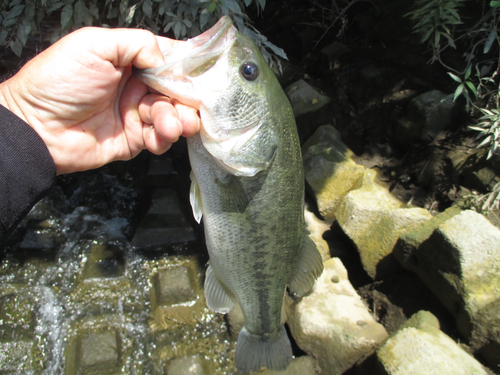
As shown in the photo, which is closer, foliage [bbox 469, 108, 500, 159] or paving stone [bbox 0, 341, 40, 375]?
paving stone [bbox 0, 341, 40, 375]

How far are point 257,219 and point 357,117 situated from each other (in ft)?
11.7

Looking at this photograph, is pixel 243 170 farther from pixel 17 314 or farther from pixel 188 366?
pixel 17 314

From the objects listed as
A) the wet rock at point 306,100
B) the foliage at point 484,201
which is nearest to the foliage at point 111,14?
the wet rock at point 306,100

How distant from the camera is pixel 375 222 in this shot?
3.59m

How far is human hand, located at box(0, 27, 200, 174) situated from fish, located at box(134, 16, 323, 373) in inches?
5.2

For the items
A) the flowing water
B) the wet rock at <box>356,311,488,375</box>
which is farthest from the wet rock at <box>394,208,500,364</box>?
the flowing water

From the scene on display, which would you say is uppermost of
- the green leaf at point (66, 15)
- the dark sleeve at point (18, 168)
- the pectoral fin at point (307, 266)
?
the green leaf at point (66, 15)

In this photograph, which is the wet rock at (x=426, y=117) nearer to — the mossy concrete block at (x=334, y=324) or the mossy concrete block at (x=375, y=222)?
the mossy concrete block at (x=375, y=222)

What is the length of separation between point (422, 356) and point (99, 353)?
291 centimetres

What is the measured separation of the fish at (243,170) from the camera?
151cm

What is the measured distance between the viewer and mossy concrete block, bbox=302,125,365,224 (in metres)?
4.09

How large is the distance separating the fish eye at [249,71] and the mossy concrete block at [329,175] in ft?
8.87

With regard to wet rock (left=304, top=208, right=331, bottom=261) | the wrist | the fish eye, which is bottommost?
wet rock (left=304, top=208, right=331, bottom=261)

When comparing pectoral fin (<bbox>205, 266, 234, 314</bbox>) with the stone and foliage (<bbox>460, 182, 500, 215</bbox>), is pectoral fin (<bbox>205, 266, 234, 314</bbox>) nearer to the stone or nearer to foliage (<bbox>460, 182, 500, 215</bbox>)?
the stone
